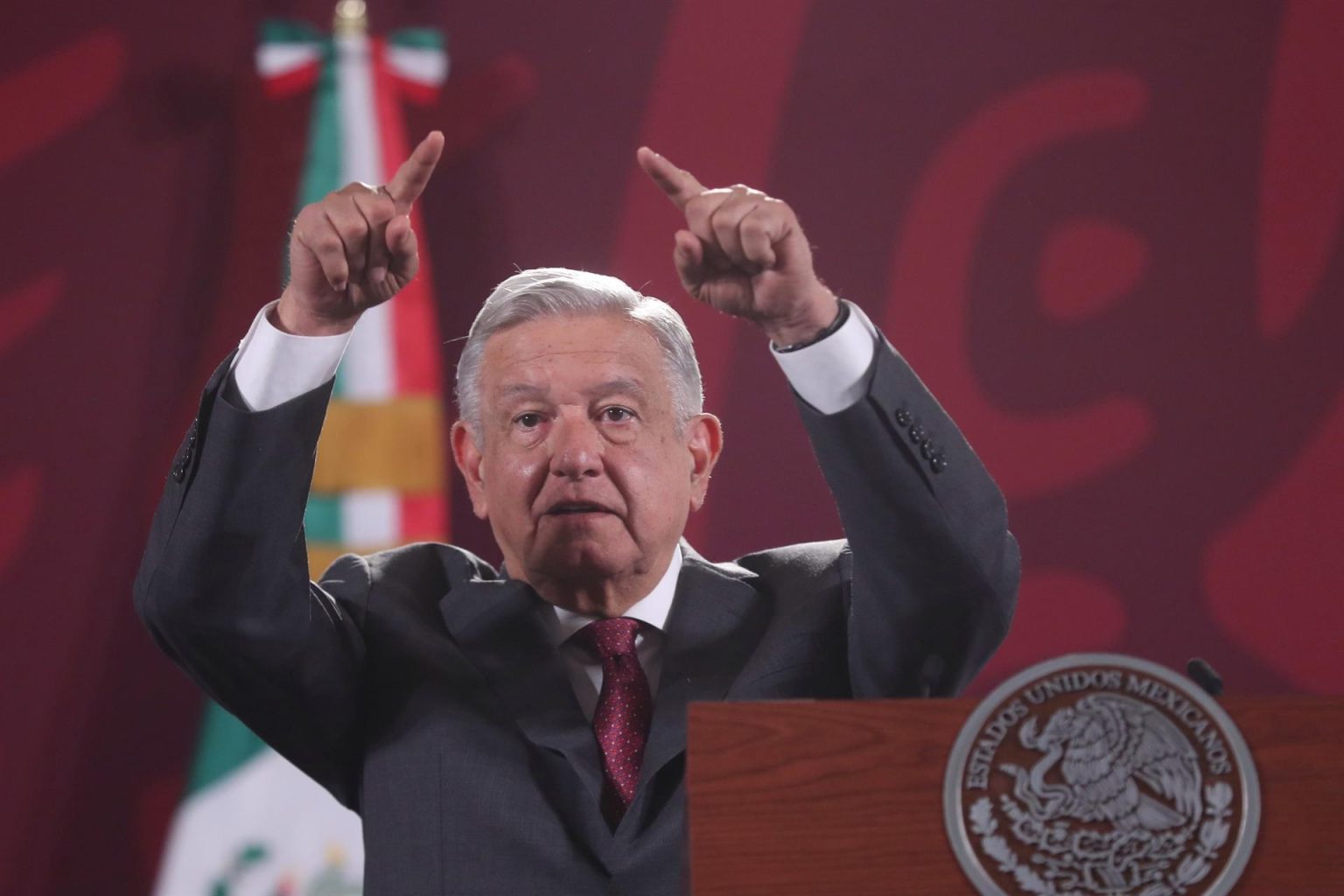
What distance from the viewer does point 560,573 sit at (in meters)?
1.67

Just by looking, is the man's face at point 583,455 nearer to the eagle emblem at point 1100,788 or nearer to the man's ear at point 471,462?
the man's ear at point 471,462

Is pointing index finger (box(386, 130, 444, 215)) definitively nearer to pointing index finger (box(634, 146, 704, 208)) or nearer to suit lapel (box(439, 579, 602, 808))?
pointing index finger (box(634, 146, 704, 208))

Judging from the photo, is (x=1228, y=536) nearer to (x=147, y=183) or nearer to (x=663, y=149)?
(x=663, y=149)

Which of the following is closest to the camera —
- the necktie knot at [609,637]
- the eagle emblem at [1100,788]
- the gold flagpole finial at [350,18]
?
the eagle emblem at [1100,788]

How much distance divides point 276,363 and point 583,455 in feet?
1.19

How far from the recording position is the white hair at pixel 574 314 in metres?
1.70

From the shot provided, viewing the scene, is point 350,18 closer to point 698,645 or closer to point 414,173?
point 414,173

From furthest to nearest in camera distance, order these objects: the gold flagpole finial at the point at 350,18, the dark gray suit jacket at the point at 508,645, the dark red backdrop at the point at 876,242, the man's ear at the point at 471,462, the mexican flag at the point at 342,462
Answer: the gold flagpole finial at the point at 350,18
the dark red backdrop at the point at 876,242
the mexican flag at the point at 342,462
the man's ear at the point at 471,462
the dark gray suit jacket at the point at 508,645

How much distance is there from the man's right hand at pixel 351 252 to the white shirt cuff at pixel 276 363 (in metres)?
0.01

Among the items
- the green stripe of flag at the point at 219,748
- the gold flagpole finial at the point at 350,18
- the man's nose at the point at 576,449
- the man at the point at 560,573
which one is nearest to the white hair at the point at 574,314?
the man at the point at 560,573

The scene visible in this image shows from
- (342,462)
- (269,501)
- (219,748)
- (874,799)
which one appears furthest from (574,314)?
(219,748)

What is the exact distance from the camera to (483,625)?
64.1 inches

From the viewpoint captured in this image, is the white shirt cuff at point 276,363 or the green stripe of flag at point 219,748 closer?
the white shirt cuff at point 276,363

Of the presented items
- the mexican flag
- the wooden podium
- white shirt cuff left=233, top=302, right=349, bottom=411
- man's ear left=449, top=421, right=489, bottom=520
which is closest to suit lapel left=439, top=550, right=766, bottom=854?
man's ear left=449, top=421, right=489, bottom=520
